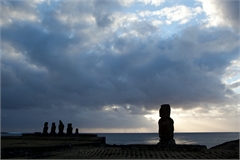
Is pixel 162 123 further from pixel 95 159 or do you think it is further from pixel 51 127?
pixel 51 127

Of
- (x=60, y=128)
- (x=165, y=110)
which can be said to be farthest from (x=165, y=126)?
(x=60, y=128)

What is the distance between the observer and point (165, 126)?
22.4 metres

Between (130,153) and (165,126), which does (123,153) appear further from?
(165,126)

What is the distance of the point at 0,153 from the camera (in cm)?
1473

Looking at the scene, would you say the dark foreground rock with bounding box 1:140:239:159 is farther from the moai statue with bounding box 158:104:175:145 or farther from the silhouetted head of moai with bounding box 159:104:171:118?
the silhouetted head of moai with bounding box 159:104:171:118

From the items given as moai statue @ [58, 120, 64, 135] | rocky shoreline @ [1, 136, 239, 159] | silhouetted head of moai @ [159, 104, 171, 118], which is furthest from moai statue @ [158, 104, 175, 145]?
moai statue @ [58, 120, 64, 135]

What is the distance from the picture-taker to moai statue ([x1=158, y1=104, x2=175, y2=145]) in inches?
868

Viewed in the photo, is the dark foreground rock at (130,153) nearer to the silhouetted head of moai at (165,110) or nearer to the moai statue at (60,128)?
the silhouetted head of moai at (165,110)

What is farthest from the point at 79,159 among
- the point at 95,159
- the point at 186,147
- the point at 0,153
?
the point at 186,147

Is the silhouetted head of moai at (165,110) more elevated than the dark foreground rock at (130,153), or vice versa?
the silhouetted head of moai at (165,110)

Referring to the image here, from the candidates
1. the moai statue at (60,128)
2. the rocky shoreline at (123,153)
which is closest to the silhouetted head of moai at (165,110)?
the rocky shoreline at (123,153)

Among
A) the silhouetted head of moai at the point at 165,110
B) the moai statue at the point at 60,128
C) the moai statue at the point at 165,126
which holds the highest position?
the silhouetted head of moai at the point at 165,110

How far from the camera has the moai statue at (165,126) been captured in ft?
72.3

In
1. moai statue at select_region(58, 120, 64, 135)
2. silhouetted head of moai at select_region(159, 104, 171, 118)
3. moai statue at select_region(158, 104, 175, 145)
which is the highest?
silhouetted head of moai at select_region(159, 104, 171, 118)
